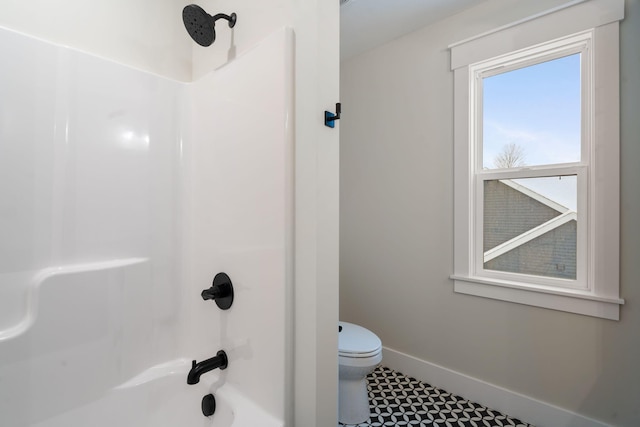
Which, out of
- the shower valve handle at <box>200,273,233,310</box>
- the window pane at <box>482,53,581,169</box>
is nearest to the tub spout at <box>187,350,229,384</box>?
the shower valve handle at <box>200,273,233,310</box>

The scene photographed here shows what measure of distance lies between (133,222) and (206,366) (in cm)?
64

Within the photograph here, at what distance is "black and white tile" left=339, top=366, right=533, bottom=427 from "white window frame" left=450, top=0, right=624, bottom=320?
682mm

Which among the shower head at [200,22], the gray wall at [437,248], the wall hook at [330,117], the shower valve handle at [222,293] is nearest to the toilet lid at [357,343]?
the gray wall at [437,248]

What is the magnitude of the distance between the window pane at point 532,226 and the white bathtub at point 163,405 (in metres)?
1.65

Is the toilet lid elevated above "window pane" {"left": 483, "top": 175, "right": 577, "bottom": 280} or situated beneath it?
situated beneath

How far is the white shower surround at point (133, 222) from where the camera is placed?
3.14 feet

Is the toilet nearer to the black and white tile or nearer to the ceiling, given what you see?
the black and white tile

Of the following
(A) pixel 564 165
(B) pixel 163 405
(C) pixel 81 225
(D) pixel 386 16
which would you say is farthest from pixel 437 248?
(C) pixel 81 225

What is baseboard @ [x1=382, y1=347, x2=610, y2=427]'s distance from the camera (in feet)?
5.19

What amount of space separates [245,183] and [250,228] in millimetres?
163

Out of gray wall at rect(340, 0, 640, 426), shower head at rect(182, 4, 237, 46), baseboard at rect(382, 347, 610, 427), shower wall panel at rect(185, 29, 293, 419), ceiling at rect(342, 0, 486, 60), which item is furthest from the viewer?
ceiling at rect(342, 0, 486, 60)

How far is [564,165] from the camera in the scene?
165 cm

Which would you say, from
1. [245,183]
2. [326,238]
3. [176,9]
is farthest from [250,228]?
[176,9]

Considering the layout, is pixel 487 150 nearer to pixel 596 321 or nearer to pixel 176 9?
pixel 596 321
